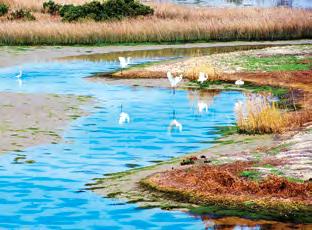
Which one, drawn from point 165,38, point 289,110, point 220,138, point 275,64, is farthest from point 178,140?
point 165,38

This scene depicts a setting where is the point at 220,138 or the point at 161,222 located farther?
the point at 220,138

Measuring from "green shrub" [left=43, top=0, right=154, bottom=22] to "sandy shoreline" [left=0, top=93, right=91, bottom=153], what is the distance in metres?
24.0

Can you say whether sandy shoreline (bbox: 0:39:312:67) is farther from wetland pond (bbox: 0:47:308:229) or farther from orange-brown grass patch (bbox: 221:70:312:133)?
orange-brown grass patch (bbox: 221:70:312:133)

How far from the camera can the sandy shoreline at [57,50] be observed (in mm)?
40000

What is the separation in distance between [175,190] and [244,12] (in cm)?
4131

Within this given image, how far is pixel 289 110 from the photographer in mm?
23984

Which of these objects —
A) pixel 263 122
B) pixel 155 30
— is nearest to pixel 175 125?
pixel 263 122

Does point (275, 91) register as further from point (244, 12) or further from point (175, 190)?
point (244, 12)

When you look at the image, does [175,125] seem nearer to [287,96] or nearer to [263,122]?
[263,122]

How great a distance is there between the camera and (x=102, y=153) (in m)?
18.1

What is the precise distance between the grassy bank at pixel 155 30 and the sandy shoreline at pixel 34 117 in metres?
19.0

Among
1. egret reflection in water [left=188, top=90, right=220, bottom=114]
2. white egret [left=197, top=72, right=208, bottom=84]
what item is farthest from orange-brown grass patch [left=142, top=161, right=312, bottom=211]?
white egret [left=197, top=72, right=208, bottom=84]

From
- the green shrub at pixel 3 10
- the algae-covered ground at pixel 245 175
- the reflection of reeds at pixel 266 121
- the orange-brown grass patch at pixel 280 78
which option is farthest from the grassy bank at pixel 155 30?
the reflection of reeds at pixel 266 121

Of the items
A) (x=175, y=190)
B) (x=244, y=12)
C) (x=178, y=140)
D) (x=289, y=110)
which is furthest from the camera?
(x=244, y=12)
